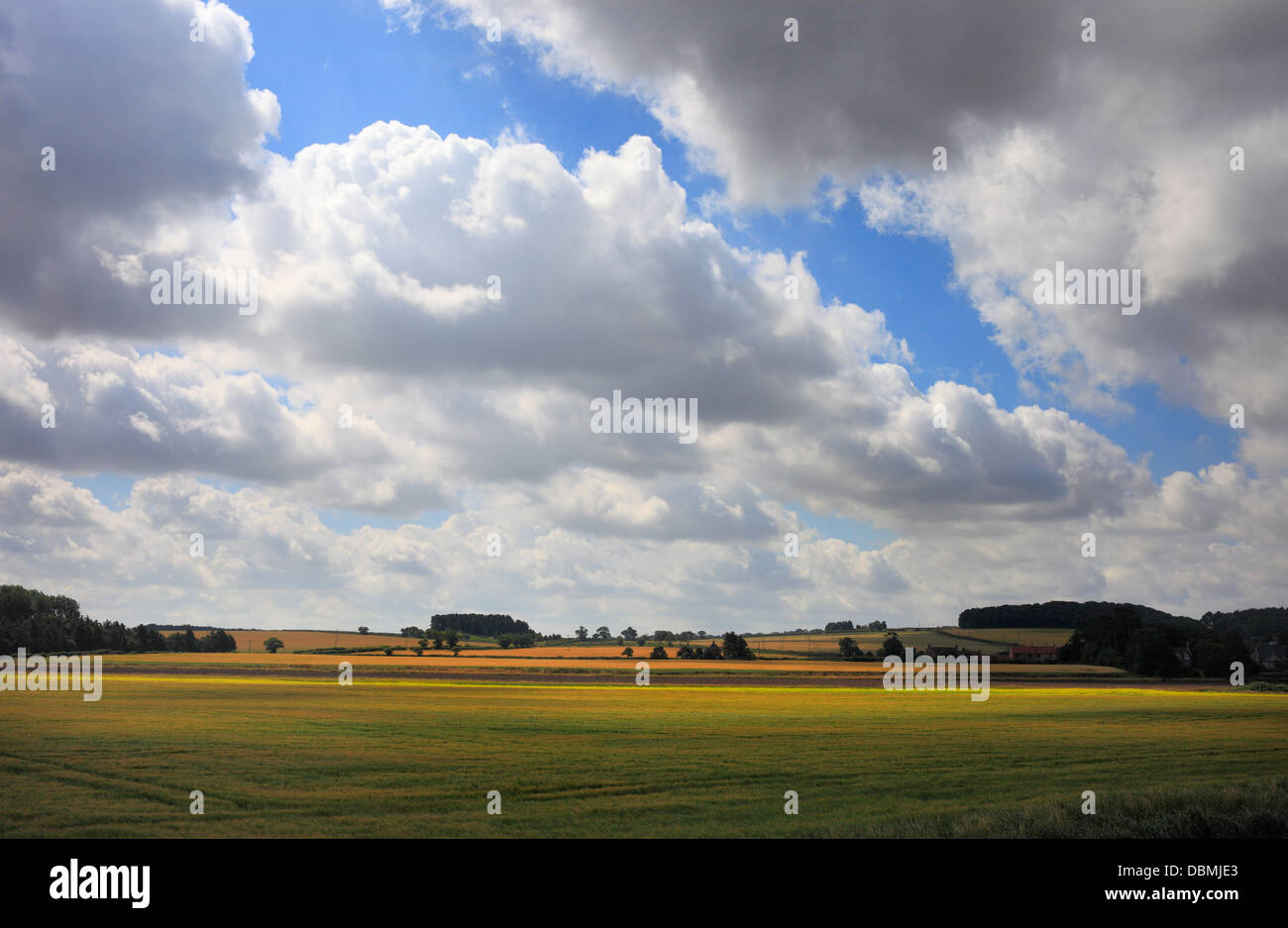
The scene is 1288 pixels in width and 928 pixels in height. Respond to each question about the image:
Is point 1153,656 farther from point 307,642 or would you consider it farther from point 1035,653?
point 307,642

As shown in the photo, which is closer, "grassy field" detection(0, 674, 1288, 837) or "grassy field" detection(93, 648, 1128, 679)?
"grassy field" detection(0, 674, 1288, 837)

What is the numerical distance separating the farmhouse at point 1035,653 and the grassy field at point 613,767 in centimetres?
7067

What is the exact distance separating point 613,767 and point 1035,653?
380ft

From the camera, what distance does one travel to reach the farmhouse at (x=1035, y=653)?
122738 millimetres

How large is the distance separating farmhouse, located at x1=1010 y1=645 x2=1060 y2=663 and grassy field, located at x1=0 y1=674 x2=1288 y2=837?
70.7 metres

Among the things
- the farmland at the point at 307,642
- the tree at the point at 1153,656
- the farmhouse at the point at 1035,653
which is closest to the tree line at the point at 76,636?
the farmland at the point at 307,642

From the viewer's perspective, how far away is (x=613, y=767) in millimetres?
28797

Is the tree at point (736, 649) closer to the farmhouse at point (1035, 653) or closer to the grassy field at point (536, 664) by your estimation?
the grassy field at point (536, 664)

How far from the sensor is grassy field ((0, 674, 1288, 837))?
20969 millimetres

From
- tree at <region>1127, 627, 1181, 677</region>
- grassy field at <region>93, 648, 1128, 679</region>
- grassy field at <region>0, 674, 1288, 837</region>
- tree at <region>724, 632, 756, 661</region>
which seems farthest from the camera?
tree at <region>724, 632, 756, 661</region>

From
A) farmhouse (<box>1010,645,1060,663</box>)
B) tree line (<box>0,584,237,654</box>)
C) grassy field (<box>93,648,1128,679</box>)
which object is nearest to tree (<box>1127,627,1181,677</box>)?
grassy field (<box>93,648,1128,679</box>)

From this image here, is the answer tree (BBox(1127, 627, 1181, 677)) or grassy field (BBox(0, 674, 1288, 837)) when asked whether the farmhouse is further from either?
grassy field (BBox(0, 674, 1288, 837))

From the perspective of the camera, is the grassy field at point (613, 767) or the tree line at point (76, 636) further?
the tree line at point (76, 636)
